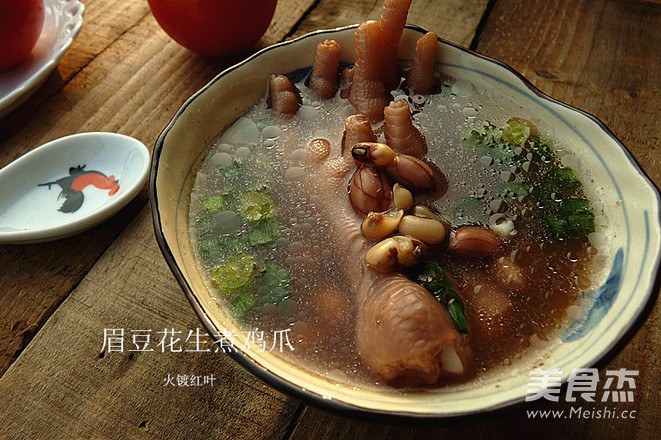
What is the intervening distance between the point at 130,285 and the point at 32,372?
288mm

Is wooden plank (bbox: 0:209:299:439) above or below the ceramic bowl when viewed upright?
A: below

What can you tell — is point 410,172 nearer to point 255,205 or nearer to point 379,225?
point 379,225

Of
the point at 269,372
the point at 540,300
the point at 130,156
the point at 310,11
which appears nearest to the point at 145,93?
the point at 130,156

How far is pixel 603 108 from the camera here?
5.31ft

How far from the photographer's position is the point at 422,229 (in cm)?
110

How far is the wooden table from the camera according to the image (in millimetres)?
1105

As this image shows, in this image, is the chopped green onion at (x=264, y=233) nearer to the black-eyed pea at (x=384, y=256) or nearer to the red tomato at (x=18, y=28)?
the black-eyed pea at (x=384, y=256)

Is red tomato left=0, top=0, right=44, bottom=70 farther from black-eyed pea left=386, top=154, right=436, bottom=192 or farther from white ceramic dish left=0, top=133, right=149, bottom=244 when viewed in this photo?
black-eyed pea left=386, top=154, right=436, bottom=192

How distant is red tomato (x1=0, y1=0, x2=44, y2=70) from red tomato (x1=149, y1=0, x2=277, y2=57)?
0.38 meters

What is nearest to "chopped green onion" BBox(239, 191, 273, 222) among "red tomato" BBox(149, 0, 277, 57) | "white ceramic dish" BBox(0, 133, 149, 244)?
"white ceramic dish" BBox(0, 133, 149, 244)

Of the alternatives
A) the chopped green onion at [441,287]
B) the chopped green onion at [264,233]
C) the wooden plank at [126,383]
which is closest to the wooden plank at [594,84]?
the wooden plank at [126,383]

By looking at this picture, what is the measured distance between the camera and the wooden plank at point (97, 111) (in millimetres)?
1325

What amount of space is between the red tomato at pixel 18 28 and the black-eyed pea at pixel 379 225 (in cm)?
136

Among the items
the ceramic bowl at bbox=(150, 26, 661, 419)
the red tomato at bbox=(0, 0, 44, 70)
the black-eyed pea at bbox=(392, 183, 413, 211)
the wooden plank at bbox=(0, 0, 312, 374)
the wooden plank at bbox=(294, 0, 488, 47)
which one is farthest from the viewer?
the wooden plank at bbox=(294, 0, 488, 47)
